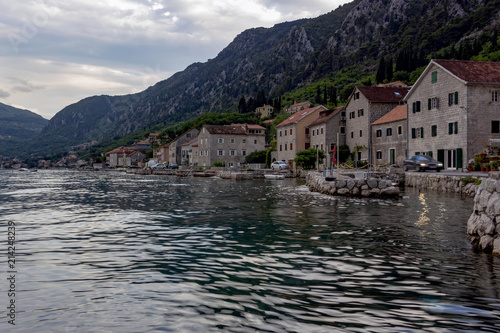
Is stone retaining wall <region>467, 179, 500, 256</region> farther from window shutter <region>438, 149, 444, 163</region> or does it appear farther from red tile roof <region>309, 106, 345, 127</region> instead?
red tile roof <region>309, 106, 345, 127</region>

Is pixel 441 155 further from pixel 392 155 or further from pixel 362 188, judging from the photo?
pixel 362 188

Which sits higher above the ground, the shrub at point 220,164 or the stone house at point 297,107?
the stone house at point 297,107

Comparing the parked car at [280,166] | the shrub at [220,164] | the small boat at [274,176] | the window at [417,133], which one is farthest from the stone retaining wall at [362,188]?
the shrub at [220,164]

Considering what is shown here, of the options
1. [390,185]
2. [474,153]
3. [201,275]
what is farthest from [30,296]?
[474,153]

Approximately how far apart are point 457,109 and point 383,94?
24471 millimetres

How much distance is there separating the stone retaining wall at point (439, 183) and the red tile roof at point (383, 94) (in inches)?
999

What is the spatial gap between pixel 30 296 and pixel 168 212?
14847 mm

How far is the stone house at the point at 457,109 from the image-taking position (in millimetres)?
40469

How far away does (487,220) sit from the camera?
1200cm

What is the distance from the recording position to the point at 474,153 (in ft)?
132

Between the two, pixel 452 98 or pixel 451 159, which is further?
pixel 451 159

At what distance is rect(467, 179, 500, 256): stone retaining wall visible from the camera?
11.5m

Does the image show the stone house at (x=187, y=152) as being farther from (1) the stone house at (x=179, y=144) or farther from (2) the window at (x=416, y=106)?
(2) the window at (x=416, y=106)

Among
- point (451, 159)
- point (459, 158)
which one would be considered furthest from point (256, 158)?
point (459, 158)
